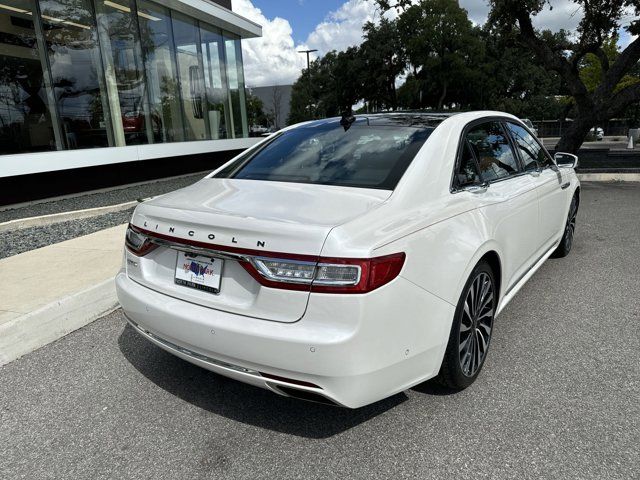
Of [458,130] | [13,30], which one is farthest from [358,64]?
[458,130]

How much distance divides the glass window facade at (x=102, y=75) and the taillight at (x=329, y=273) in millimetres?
9916

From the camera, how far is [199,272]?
93.4 inches

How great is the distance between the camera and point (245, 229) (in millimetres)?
2182

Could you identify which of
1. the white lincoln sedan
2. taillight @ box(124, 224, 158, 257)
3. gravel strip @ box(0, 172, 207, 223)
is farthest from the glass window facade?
the white lincoln sedan

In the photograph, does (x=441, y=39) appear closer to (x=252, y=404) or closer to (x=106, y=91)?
(x=106, y=91)

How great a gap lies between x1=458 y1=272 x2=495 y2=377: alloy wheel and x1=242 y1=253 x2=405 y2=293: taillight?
0.79 metres

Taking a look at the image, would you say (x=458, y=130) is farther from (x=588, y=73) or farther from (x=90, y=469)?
(x=588, y=73)

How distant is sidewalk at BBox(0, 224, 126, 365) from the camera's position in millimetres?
3535

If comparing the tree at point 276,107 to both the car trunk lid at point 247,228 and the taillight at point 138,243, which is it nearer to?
the taillight at point 138,243

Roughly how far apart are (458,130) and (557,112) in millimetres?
59542

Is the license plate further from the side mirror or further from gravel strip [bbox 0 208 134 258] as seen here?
gravel strip [bbox 0 208 134 258]

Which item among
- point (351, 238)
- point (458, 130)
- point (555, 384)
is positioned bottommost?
point (555, 384)

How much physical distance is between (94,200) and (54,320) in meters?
6.98

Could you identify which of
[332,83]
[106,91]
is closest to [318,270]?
[106,91]
